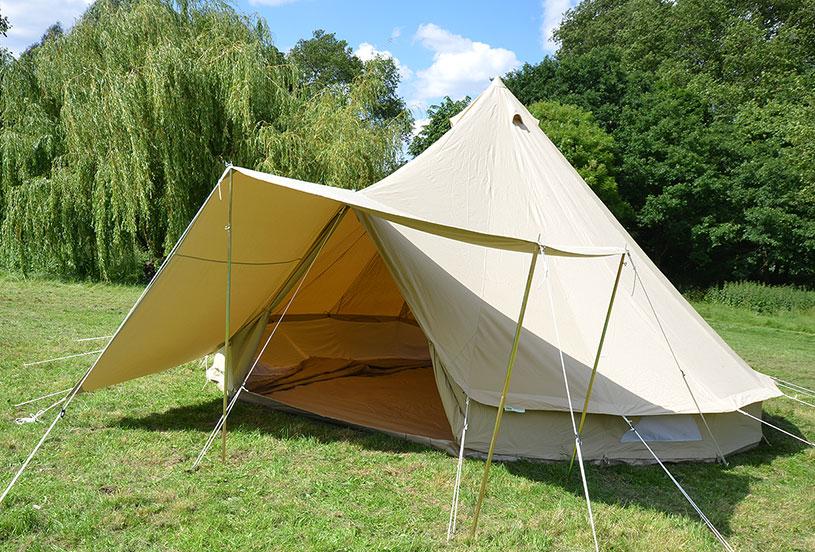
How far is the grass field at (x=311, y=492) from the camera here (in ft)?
9.67

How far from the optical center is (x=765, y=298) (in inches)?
667

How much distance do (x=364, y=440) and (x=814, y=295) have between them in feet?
52.2

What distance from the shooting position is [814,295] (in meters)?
16.5

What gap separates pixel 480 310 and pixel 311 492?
1524 millimetres

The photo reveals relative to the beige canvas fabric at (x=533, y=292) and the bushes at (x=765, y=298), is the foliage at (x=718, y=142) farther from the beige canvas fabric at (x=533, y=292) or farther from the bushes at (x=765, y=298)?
the beige canvas fabric at (x=533, y=292)

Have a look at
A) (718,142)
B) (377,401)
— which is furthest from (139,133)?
(718,142)

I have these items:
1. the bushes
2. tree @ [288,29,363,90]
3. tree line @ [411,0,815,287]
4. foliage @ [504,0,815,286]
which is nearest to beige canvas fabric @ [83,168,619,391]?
tree line @ [411,0,815,287]

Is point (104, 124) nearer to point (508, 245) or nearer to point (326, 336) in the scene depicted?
point (326, 336)

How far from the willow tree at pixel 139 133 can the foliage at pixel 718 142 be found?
11.5m

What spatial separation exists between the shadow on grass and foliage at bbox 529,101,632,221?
14.0m

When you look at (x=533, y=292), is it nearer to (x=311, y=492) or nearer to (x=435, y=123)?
(x=311, y=492)

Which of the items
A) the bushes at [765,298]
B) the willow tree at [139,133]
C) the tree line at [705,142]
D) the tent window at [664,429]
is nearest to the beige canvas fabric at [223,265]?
the tent window at [664,429]

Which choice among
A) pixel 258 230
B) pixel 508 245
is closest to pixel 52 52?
pixel 258 230

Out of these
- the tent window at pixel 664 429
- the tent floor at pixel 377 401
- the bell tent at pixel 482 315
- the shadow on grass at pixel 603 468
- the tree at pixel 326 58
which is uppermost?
the tree at pixel 326 58
